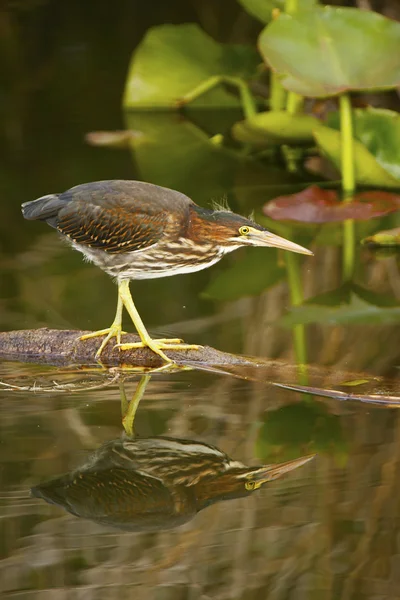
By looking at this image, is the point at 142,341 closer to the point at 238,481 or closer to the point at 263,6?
the point at 238,481

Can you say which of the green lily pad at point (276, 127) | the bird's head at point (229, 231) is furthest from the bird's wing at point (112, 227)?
the green lily pad at point (276, 127)

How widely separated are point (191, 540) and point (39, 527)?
331mm

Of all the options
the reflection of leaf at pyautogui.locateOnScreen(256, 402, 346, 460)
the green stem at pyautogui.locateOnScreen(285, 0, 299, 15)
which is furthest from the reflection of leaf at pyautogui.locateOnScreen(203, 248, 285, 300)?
the green stem at pyautogui.locateOnScreen(285, 0, 299, 15)

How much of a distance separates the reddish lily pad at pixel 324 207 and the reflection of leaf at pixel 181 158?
1.89 feet


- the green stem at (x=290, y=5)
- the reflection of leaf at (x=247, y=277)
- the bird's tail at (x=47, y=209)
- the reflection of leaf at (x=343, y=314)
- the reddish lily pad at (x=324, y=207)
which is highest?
the green stem at (x=290, y=5)

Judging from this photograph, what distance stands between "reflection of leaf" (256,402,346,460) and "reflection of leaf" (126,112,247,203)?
2996 millimetres

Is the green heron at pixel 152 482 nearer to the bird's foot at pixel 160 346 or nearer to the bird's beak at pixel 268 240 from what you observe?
the bird's foot at pixel 160 346

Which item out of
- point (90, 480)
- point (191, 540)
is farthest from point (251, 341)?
point (191, 540)

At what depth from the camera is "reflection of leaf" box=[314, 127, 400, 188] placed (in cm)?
572

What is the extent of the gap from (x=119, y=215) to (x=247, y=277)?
134cm

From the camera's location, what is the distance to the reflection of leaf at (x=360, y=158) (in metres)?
5.72

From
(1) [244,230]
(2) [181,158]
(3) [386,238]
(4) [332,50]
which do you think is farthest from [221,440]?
(2) [181,158]

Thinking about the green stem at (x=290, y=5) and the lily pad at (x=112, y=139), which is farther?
the lily pad at (x=112, y=139)

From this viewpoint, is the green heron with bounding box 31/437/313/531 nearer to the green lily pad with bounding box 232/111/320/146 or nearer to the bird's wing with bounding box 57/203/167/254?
the bird's wing with bounding box 57/203/167/254
